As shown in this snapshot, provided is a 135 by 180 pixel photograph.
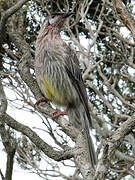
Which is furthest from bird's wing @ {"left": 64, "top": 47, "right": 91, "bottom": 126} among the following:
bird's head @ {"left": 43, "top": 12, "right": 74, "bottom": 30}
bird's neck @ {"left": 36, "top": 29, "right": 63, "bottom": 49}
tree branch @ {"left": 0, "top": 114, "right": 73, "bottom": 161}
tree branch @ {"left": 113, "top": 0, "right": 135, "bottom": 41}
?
tree branch @ {"left": 0, "top": 114, "right": 73, "bottom": 161}

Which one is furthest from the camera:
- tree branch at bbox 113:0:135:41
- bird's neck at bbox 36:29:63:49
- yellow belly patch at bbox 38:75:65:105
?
bird's neck at bbox 36:29:63:49

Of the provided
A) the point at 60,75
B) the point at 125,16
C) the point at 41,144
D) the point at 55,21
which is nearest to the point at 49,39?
the point at 55,21

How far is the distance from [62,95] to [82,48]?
1.59 m

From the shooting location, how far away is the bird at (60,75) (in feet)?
14.7

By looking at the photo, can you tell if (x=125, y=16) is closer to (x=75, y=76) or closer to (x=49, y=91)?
(x=75, y=76)

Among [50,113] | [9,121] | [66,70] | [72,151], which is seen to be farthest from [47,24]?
[72,151]

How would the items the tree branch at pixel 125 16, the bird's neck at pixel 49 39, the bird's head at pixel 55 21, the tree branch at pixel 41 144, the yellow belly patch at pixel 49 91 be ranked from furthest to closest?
the bird's head at pixel 55 21 → the bird's neck at pixel 49 39 → the yellow belly patch at pixel 49 91 → the tree branch at pixel 125 16 → the tree branch at pixel 41 144

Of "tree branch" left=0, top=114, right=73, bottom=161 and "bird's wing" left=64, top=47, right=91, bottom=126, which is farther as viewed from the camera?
"bird's wing" left=64, top=47, right=91, bottom=126

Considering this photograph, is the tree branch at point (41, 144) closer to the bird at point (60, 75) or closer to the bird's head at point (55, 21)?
the bird at point (60, 75)

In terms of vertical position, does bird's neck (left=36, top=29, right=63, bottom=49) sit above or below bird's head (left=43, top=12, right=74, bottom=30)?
below

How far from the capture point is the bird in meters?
4.48

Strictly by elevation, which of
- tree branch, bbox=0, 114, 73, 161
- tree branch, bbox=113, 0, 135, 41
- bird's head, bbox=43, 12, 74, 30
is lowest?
tree branch, bbox=0, 114, 73, 161

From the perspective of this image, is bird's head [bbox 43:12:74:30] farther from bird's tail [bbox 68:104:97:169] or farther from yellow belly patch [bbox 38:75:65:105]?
bird's tail [bbox 68:104:97:169]

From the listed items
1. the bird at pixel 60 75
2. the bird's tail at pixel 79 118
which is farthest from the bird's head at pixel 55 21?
the bird's tail at pixel 79 118
